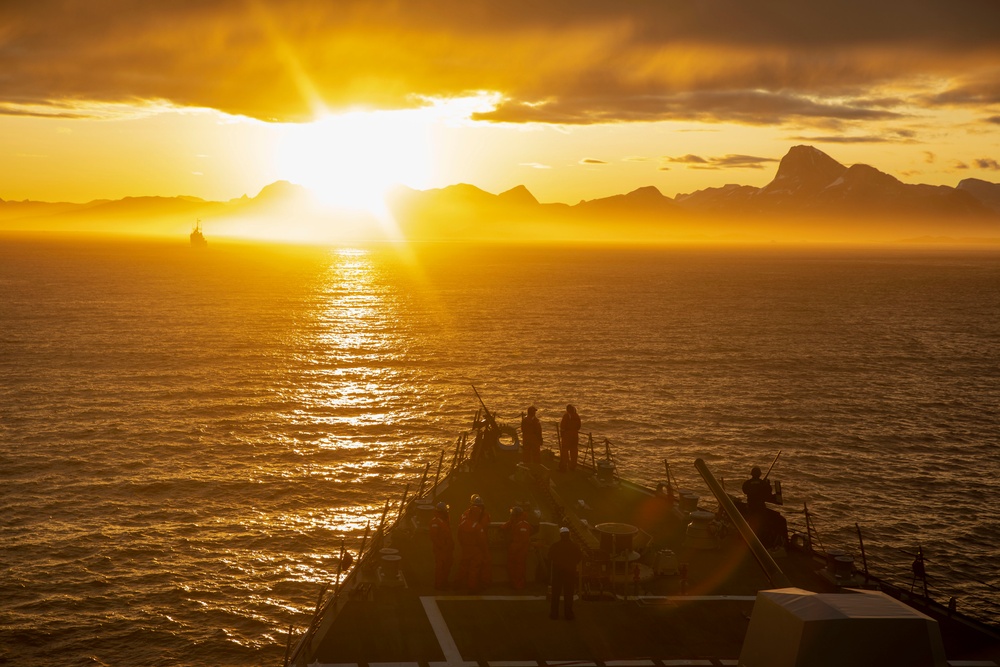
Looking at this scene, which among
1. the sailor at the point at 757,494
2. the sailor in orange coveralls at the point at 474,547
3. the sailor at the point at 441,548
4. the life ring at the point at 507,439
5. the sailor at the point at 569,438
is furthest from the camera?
the life ring at the point at 507,439

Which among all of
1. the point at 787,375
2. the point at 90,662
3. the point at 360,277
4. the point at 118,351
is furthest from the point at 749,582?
the point at 360,277

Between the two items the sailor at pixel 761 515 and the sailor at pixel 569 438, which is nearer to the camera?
the sailor at pixel 761 515

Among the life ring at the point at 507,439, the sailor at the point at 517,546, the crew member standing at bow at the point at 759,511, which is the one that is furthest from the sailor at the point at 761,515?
the life ring at the point at 507,439

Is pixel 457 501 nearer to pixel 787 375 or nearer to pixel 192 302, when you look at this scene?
pixel 787 375

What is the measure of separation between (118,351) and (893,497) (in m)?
58.8

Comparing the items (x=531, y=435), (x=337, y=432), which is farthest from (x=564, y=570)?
(x=337, y=432)

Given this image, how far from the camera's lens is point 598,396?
56.0 meters

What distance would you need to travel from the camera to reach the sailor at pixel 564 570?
52.1ft

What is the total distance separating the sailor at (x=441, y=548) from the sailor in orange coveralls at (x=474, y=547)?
0.75 feet

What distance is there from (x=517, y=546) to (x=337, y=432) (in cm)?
3076

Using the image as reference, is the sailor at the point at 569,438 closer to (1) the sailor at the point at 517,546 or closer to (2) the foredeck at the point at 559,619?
(2) the foredeck at the point at 559,619

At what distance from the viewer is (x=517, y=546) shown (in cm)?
1744

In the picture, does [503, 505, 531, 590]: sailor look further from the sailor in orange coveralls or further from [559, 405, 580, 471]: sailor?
[559, 405, 580, 471]: sailor

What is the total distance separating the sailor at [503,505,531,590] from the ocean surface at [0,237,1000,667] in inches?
359
